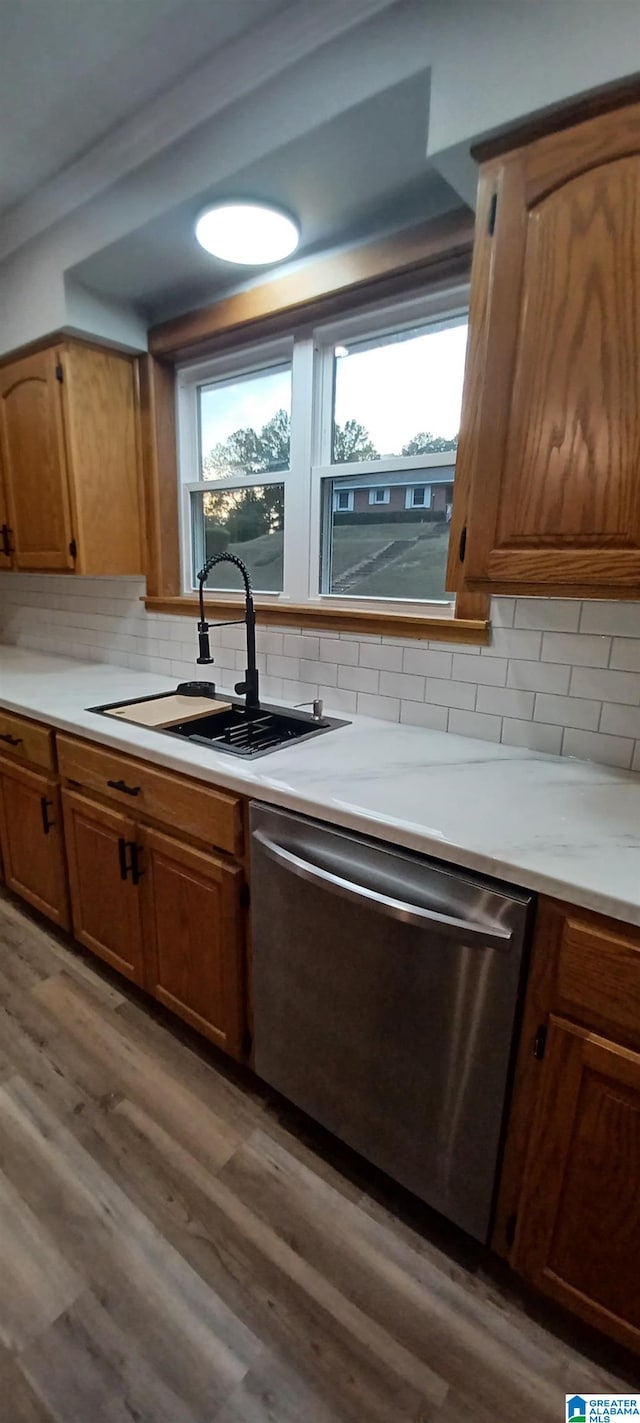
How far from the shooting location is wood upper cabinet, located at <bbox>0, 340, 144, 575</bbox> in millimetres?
2160

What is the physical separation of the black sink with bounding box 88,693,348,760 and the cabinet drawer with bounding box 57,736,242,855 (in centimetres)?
14

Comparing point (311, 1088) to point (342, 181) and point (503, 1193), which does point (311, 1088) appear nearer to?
point (503, 1193)

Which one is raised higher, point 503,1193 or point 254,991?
point 254,991

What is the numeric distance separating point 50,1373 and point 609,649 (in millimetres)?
1795

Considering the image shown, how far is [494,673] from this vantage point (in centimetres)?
157

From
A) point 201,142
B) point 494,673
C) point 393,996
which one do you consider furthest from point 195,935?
point 201,142

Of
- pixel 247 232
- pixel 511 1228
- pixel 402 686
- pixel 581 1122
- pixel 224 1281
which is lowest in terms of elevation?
pixel 224 1281

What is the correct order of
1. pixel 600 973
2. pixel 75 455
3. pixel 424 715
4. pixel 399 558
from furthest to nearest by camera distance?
pixel 75 455
pixel 399 558
pixel 424 715
pixel 600 973

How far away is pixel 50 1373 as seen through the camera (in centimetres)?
102

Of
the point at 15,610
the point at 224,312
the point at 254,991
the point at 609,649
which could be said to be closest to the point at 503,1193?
the point at 254,991

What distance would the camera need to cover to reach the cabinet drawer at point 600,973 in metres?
0.87

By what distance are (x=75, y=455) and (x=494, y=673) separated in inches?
68.4

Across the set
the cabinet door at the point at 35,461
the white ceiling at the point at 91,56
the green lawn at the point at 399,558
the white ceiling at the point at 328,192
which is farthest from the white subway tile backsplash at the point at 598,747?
the cabinet door at the point at 35,461

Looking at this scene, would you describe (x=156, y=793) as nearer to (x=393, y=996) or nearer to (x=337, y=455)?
(x=393, y=996)
